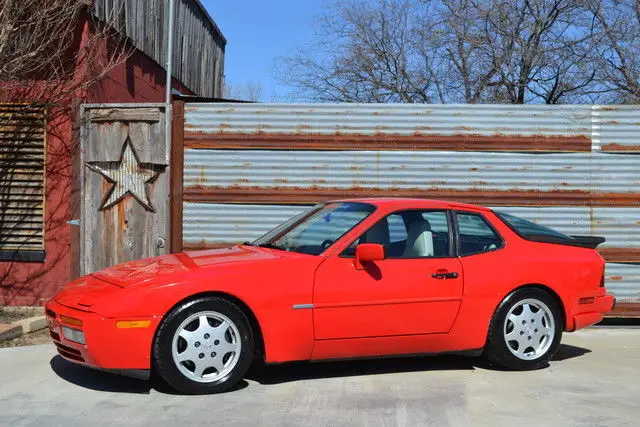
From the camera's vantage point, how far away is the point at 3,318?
331 inches

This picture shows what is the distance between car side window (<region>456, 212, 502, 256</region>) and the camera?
6184 millimetres

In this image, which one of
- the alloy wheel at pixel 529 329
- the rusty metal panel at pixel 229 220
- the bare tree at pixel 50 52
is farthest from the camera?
the rusty metal panel at pixel 229 220

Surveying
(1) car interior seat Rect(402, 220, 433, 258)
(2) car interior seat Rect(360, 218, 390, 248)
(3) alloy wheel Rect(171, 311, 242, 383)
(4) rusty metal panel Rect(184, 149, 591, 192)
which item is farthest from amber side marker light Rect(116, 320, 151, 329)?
(4) rusty metal panel Rect(184, 149, 591, 192)

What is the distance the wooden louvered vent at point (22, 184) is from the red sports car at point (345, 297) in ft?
11.5

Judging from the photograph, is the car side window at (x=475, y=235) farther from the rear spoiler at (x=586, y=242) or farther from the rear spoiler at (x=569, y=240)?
the rear spoiler at (x=586, y=242)

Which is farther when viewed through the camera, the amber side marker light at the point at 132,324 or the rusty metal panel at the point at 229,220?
the rusty metal panel at the point at 229,220

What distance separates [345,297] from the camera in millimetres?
5602

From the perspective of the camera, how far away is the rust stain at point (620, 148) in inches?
342

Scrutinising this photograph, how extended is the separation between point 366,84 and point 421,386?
1457cm

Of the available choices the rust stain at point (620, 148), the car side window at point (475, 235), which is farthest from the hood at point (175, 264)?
the rust stain at point (620, 148)

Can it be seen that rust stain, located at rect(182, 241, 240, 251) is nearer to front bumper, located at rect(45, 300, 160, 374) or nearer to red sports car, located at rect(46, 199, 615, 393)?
red sports car, located at rect(46, 199, 615, 393)

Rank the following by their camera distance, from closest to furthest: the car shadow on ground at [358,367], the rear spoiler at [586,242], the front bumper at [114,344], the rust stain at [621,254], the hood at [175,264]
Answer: the front bumper at [114,344] → the hood at [175,264] → the car shadow on ground at [358,367] → the rear spoiler at [586,242] → the rust stain at [621,254]

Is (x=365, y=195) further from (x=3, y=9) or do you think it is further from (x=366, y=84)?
(x=366, y=84)

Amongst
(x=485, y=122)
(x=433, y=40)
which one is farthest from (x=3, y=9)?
(x=433, y=40)
